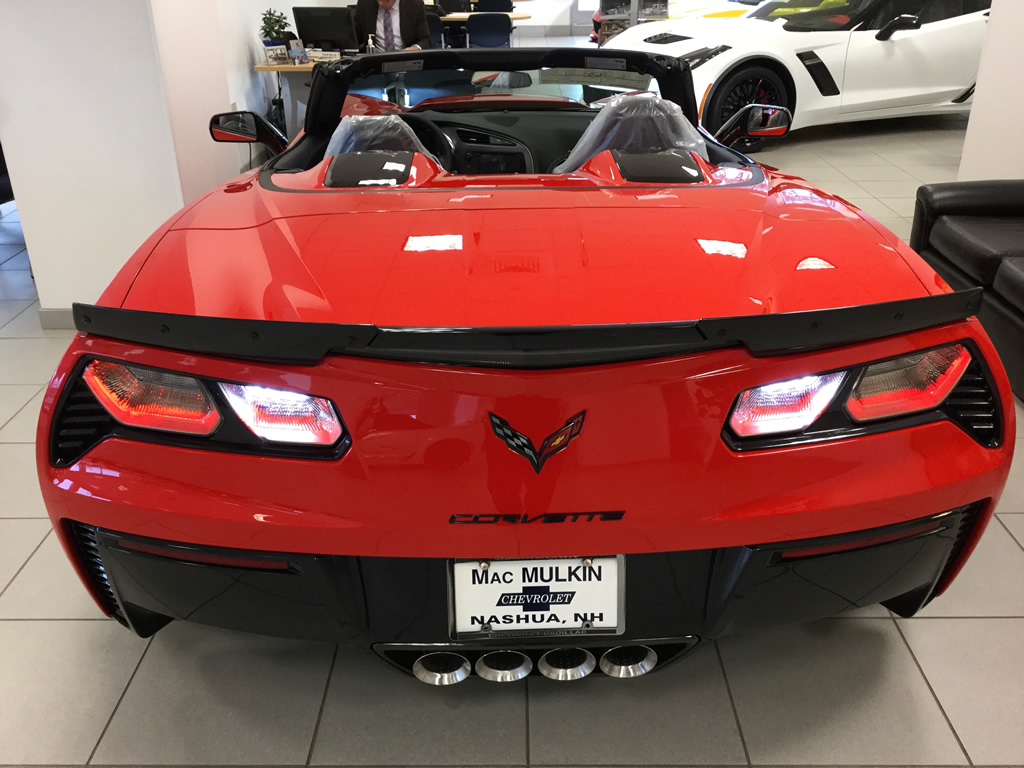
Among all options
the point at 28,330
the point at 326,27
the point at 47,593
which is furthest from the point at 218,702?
the point at 326,27

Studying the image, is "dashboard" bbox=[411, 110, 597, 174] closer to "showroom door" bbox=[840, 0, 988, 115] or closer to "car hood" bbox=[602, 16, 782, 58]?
"car hood" bbox=[602, 16, 782, 58]

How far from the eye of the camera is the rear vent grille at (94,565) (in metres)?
1.15

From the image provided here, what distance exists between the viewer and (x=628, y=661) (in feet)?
4.05

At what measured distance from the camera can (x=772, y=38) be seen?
5930mm

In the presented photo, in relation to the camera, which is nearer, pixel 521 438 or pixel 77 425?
pixel 521 438

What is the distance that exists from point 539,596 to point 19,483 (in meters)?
1.72

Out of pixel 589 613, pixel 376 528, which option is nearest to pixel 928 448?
pixel 589 613

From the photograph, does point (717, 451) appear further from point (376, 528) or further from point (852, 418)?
point (376, 528)

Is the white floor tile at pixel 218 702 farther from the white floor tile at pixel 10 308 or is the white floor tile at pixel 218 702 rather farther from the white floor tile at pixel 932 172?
the white floor tile at pixel 932 172

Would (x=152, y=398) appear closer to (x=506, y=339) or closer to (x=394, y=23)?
(x=506, y=339)

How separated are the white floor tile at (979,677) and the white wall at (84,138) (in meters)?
2.77

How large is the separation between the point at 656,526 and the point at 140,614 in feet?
2.67

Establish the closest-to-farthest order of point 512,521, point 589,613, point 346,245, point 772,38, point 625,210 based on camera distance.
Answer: point 512,521
point 589,613
point 346,245
point 625,210
point 772,38

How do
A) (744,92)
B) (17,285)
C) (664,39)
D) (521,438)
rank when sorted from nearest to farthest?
(521,438)
(17,285)
(744,92)
(664,39)
